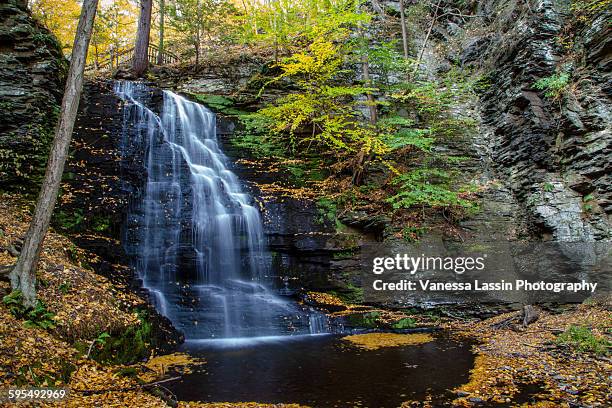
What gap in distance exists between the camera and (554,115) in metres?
11.3

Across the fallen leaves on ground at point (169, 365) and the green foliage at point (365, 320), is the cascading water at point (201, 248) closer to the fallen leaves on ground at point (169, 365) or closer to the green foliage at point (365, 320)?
the green foliage at point (365, 320)

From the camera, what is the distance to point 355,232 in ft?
36.1

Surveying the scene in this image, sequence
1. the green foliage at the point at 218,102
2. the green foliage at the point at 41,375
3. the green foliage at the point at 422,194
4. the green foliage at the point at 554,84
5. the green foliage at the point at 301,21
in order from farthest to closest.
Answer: the green foliage at the point at 218,102 → the green foliage at the point at 301,21 → the green foliage at the point at 554,84 → the green foliage at the point at 422,194 → the green foliage at the point at 41,375

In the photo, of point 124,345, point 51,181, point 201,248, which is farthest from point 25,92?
point 124,345

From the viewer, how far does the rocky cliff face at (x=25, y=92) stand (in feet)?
30.5

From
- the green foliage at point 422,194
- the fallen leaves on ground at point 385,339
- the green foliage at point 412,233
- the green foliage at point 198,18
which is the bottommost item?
the fallen leaves on ground at point 385,339

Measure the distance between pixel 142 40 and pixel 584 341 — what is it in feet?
58.9

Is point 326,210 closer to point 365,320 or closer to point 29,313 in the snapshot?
point 365,320

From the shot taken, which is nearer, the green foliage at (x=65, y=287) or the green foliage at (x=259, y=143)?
the green foliage at (x=65, y=287)

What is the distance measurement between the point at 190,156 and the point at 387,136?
20.7ft

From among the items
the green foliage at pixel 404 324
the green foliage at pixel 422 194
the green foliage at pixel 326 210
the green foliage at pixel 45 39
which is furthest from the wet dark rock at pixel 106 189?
the green foliage at pixel 422 194

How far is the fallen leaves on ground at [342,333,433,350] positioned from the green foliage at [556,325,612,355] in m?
2.51

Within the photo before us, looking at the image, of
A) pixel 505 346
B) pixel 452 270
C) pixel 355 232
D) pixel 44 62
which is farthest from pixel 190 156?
pixel 505 346

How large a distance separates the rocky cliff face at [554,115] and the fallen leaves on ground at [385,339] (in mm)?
4744
